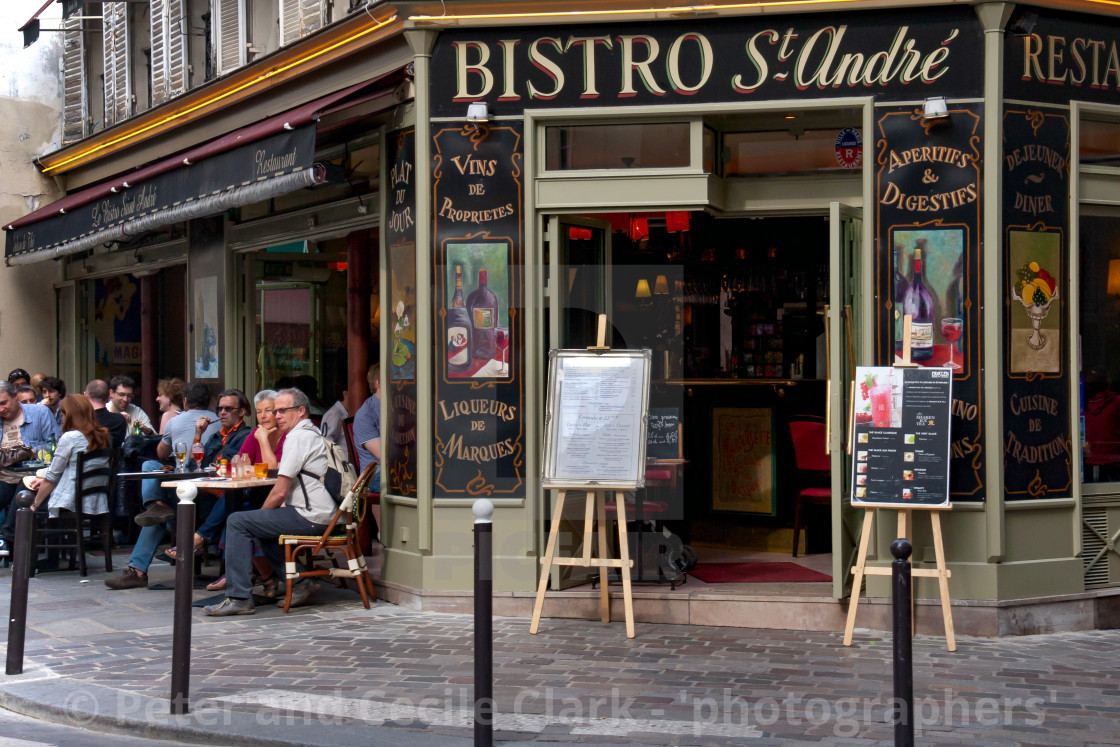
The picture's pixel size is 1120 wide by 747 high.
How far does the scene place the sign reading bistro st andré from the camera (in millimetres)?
7934

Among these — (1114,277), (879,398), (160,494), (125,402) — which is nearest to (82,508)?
(160,494)

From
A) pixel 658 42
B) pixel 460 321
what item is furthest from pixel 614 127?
pixel 460 321

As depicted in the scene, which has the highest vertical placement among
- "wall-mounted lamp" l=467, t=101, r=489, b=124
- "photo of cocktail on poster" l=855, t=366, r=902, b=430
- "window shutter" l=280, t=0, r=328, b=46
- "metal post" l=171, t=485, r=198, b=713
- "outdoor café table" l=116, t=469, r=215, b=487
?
"window shutter" l=280, t=0, r=328, b=46

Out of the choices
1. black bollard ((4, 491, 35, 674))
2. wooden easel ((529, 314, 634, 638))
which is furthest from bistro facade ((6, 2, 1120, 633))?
black bollard ((4, 491, 35, 674))

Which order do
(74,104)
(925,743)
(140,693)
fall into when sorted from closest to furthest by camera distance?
1. (925,743)
2. (140,693)
3. (74,104)

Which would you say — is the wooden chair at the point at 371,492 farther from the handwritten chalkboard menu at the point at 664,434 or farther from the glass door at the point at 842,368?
the glass door at the point at 842,368

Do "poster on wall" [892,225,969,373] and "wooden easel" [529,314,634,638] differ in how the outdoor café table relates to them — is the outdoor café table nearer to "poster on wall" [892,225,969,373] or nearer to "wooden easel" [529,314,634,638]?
"wooden easel" [529,314,634,638]

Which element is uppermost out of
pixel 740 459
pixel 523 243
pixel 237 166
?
pixel 237 166

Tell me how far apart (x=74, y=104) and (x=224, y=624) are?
34.1 feet

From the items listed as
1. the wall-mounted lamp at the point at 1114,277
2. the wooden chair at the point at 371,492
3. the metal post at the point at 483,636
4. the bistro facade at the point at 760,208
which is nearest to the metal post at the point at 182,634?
the metal post at the point at 483,636

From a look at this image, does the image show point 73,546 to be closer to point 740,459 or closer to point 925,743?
point 740,459

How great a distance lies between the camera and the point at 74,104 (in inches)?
635

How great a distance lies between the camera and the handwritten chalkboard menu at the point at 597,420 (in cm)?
782

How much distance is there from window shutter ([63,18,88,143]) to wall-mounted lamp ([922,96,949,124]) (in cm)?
1178
